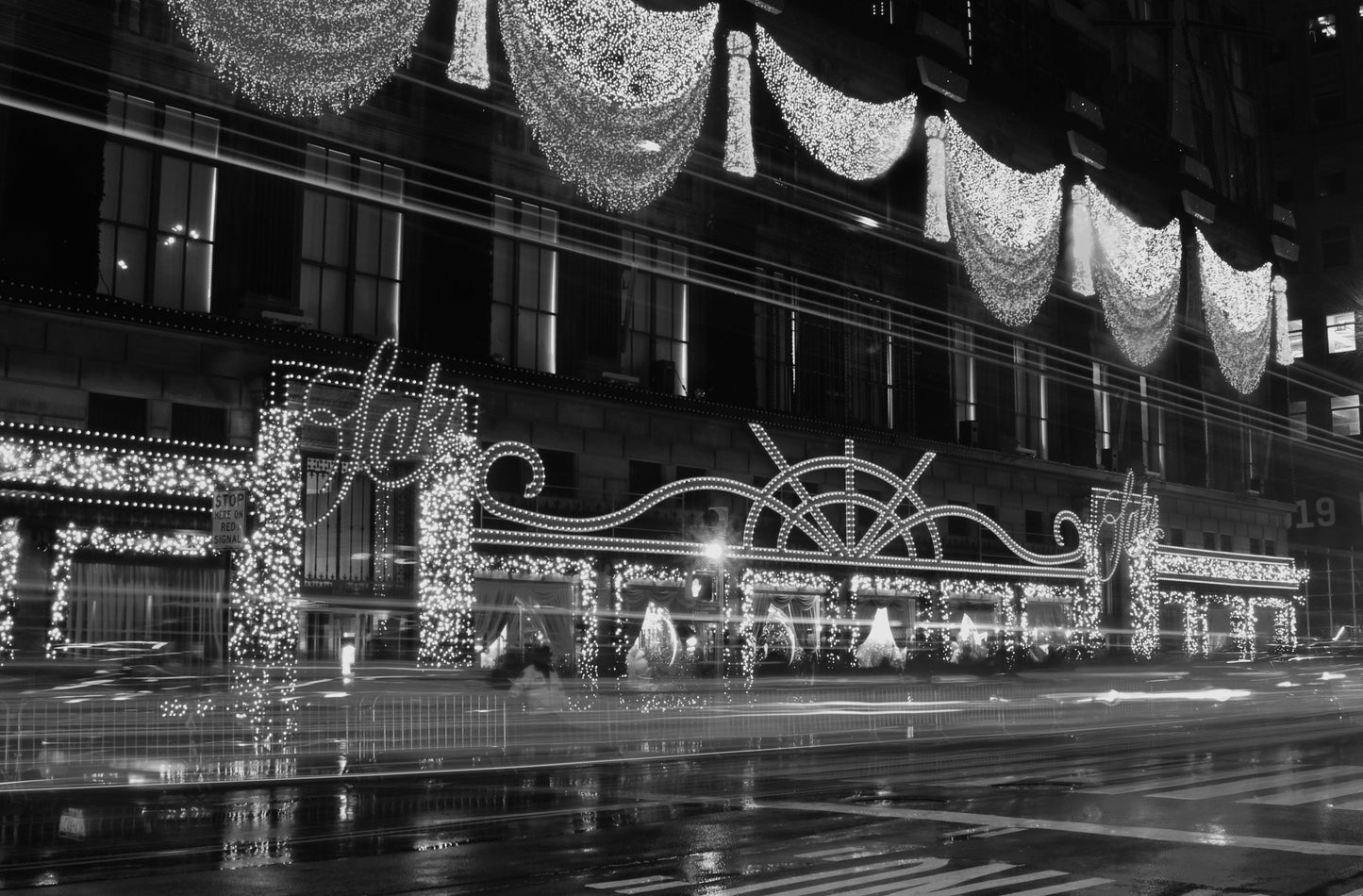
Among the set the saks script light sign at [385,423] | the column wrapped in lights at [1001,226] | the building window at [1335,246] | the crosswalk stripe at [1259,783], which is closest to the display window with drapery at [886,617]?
the column wrapped in lights at [1001,226]

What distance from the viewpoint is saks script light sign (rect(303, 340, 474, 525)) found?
2591 cm

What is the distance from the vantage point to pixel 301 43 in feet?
75.3

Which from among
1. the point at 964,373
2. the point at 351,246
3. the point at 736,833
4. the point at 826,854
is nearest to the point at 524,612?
the point at 351,246

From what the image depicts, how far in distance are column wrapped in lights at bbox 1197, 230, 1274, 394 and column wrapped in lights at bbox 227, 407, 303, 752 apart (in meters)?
32.7

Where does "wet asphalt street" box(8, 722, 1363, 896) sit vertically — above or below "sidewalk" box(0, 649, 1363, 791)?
below

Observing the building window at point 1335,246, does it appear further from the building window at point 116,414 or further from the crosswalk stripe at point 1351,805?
the building window at point 116,414

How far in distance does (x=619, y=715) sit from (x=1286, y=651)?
2008 centimetres

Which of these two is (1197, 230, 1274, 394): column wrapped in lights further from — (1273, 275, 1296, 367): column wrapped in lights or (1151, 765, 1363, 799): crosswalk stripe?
(1151, 765, 1363, 799): crosswalk stripe

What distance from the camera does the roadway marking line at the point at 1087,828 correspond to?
11.9 m

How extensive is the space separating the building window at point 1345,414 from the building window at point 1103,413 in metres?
23.6

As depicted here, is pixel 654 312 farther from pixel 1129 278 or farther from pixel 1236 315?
pixel 1236 315

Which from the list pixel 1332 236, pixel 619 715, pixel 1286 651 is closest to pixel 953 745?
pixel 619 715

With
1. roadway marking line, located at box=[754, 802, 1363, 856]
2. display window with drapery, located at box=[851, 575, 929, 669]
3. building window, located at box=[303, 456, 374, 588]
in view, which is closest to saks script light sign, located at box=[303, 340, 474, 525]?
building window, located at box=[303, 456, 374, 588]

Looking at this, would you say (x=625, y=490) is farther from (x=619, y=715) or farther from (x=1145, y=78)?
(x=1145, y=78)
